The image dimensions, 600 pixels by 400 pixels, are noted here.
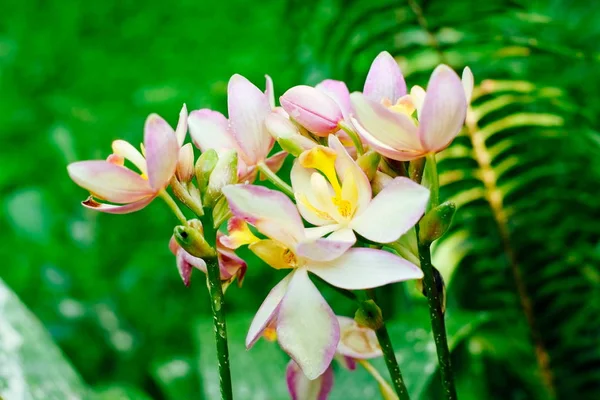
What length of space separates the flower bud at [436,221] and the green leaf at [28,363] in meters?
0.30

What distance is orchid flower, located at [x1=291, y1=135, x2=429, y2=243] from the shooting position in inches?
10.8

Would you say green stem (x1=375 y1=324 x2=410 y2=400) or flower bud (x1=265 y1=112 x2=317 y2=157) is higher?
flower bud (x1=265 y1=112 x2=317 y2=157)

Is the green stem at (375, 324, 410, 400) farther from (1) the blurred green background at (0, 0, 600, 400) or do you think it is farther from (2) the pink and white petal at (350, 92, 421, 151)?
(1) the blurred green background at (0, 0, 600, 400)

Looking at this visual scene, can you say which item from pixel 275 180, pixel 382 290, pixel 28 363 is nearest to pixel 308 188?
pixel 275 180

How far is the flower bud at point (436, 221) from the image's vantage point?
10.8 inches

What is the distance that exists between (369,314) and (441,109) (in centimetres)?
10

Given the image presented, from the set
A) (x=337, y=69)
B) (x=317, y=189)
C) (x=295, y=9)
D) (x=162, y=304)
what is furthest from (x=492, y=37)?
(x=162, y=304)

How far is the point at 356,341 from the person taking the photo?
1.17 feet

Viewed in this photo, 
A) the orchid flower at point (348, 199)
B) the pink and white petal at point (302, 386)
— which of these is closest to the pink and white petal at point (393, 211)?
the orchid flower at point (348, 199)

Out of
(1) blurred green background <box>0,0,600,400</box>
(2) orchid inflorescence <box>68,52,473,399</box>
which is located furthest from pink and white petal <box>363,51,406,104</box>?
(1) blurred green background <box>0,0,600,400</box>

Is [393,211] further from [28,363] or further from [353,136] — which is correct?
[28,363]

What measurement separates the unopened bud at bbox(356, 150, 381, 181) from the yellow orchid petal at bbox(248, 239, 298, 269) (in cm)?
5

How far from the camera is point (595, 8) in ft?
3.42

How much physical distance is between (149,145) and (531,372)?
625mm
